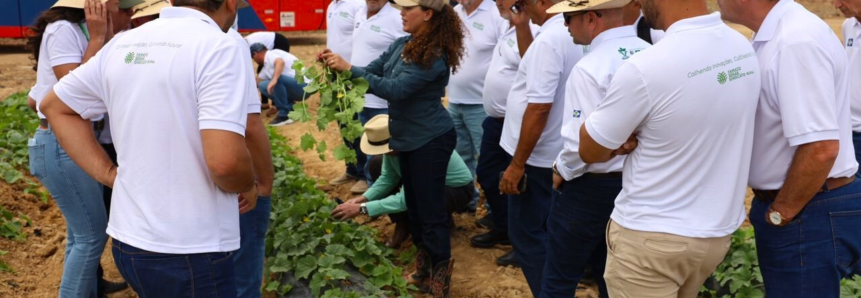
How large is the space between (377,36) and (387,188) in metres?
1.75

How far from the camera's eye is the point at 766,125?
2.86m

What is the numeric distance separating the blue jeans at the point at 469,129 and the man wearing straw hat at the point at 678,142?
11.5 ft

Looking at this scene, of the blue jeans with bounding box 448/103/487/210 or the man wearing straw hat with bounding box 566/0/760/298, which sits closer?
the man wearing straw hat with bounding box 566/0/760/298

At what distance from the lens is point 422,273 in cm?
506

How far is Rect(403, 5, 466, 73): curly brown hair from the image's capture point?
173 inches

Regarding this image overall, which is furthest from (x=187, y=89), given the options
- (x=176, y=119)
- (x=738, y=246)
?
(x=738, y=246)

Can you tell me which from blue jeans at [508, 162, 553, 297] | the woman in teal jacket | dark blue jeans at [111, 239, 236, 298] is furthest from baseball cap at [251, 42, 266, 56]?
dark blue jeans at [111, 239, 236, 298]

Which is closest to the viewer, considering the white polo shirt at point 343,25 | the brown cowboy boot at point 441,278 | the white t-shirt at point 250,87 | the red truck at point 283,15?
the white t-shirt at point 250,87

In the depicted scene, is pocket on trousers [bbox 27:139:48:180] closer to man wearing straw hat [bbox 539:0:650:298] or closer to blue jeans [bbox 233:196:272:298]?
blue jeans [bbox 233:196:272:298]

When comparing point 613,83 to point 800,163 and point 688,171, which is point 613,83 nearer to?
point 688,171

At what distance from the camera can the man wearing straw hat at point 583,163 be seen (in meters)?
3.34

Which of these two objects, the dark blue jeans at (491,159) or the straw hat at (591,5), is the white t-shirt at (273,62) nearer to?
the dark blue jeans at (491,159)

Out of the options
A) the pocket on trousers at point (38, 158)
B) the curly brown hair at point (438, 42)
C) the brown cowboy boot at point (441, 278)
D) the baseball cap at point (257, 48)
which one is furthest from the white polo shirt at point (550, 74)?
the baseball cap at point (257, 48)

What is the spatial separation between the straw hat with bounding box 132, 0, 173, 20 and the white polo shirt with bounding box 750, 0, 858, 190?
2455 millimetres
